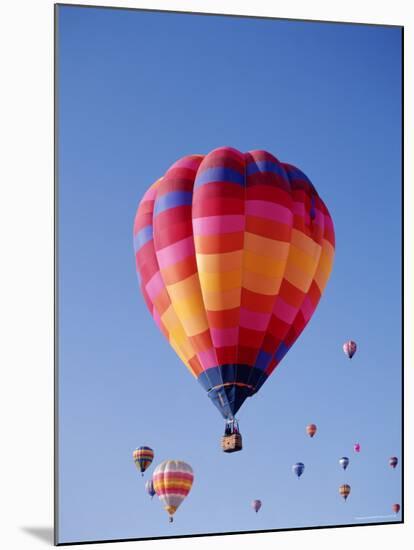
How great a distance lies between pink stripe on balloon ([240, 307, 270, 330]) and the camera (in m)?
8.88

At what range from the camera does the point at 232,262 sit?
877 centimetres

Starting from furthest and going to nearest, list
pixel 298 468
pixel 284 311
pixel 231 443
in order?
1. pixel 284 311
2. pixel 298 468
3. pixel 231 443

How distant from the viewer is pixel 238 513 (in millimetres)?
8492

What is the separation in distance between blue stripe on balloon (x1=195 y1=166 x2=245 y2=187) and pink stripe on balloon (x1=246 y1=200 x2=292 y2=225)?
0.63 ft

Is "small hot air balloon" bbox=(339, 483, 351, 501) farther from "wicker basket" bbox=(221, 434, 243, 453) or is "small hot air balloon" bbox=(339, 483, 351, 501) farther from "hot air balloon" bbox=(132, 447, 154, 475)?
"hot air balloon" bbox=(132, 447, 154, 475)

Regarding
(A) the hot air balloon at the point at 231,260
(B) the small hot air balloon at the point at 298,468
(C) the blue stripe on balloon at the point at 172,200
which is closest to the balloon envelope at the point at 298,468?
(B) the small hot air balloon at the point at 298,468

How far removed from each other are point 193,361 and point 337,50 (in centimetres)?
231

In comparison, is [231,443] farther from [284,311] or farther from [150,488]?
[284,311]

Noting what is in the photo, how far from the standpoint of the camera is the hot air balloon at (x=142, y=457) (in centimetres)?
828

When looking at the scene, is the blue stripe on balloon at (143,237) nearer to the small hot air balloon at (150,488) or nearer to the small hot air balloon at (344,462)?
the small hot air balloon at (150,488)

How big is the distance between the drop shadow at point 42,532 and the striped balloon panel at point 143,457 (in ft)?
2.24

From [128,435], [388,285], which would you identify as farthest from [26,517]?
[388,285]

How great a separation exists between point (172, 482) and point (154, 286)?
4.25 feet

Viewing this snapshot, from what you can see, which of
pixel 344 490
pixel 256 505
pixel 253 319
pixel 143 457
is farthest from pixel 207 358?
pixel 344 490
